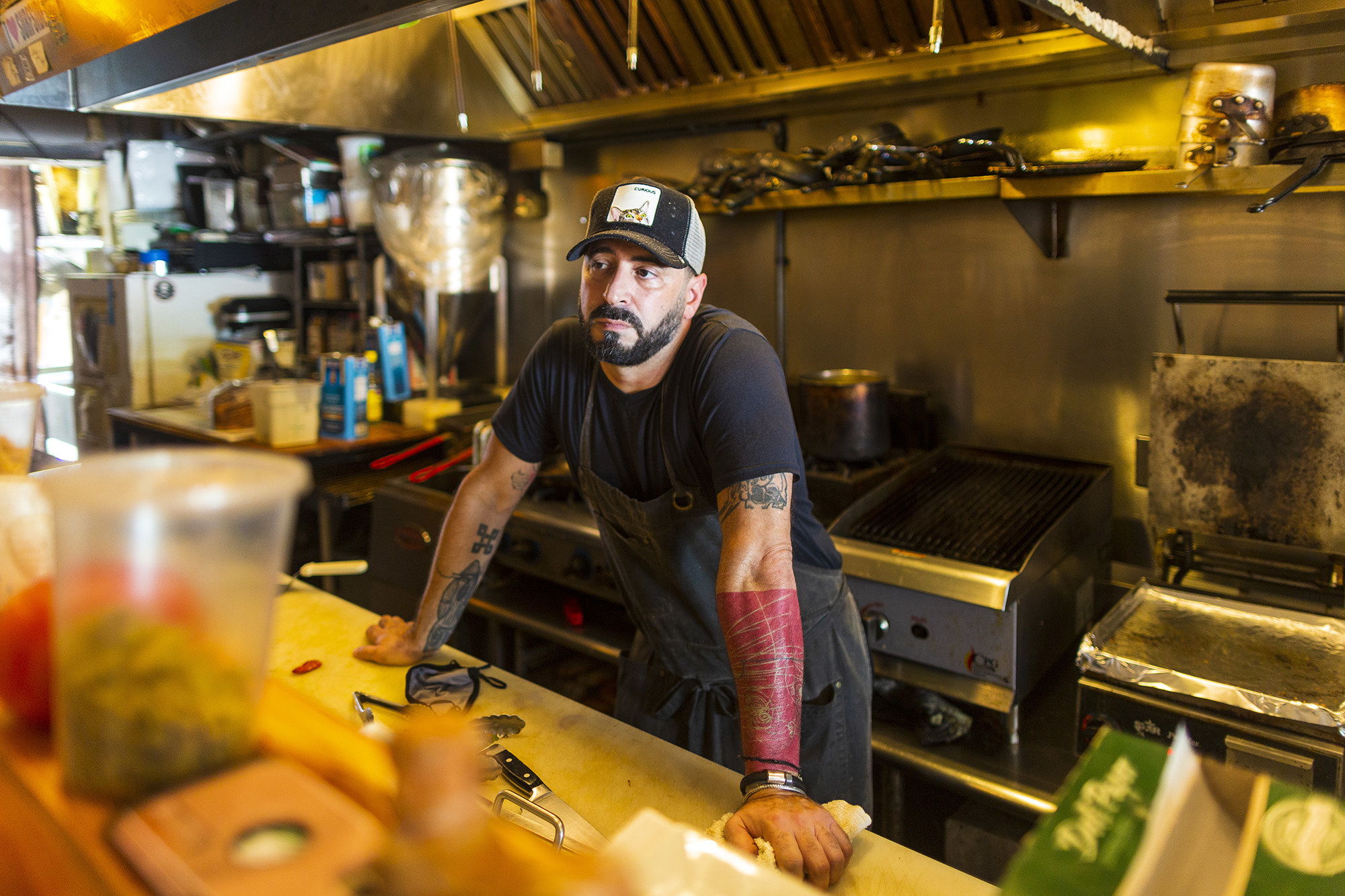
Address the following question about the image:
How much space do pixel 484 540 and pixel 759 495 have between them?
60cm

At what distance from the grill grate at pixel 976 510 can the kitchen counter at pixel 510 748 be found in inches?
34.3

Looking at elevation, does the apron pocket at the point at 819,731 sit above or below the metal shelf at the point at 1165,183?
below

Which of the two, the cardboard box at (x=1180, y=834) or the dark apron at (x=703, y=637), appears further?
the dark apron at (x=703, y=637)

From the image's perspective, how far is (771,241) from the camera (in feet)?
9.77

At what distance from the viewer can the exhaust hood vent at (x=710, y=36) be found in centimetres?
232

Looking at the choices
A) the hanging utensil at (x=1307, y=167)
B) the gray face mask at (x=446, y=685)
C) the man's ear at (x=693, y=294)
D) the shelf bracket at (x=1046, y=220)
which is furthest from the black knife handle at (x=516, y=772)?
the shelf bracket at (x=1046, y=220)

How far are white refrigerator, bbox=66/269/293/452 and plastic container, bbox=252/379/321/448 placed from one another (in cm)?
137

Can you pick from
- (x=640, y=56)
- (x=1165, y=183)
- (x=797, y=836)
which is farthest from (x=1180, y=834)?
(x=640, y=56)

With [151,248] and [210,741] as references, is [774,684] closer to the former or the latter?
[210,741]

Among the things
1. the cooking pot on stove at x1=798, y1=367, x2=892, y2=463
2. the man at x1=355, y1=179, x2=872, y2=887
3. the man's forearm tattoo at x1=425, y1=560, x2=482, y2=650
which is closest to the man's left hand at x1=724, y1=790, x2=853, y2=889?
the man at x1=355, y1=179, x2=872, y2=887

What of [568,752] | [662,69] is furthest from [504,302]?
[568,752]

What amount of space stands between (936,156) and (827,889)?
1813 mm

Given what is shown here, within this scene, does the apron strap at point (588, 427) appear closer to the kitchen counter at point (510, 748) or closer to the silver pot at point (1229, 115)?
the kitchen counter at point (510, 748)

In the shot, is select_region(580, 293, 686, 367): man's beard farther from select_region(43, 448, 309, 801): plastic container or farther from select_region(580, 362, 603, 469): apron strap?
select_region(43, 448, 309, 801): plastic container
